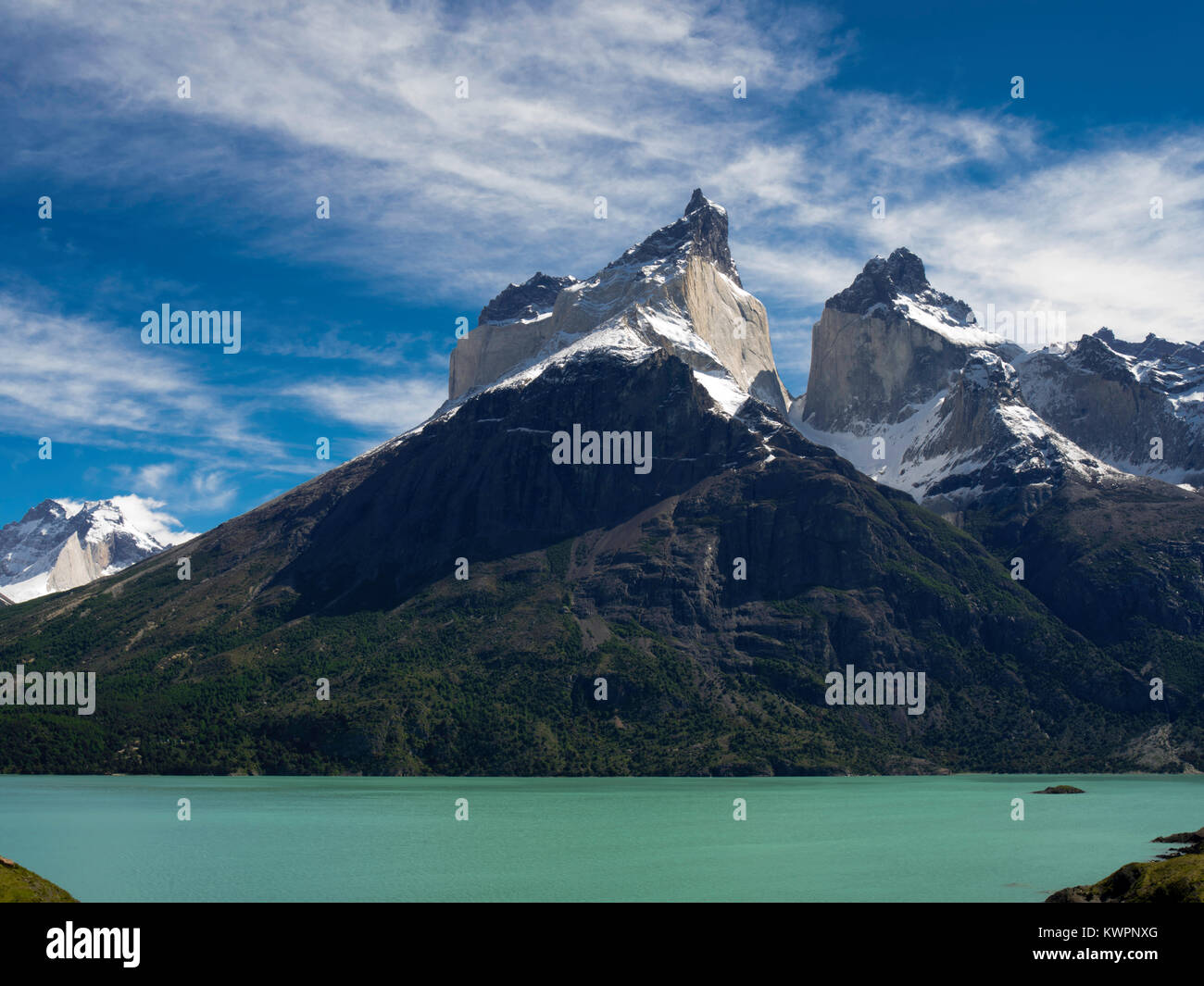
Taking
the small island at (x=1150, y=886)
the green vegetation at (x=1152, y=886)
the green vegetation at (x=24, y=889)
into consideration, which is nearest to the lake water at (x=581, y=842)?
the small island at (x=1150, y=886)

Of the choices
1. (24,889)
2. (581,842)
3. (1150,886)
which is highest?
(24,889)

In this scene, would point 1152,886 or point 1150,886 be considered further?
point 1150,886

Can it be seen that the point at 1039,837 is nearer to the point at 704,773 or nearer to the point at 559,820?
the point at 559,820

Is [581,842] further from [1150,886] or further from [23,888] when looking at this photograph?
[23,888]

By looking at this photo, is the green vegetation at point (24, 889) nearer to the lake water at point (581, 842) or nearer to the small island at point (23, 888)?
the small island at point (23, 888)

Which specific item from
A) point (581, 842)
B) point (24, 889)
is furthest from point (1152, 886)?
point (581, 842)
